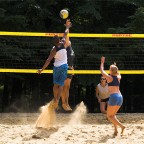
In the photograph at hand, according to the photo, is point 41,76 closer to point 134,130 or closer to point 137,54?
point 137,54

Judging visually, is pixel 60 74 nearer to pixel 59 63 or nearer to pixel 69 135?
pixel 59 63

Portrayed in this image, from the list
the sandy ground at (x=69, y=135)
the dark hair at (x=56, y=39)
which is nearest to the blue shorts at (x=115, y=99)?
the sandy ground at (x=69, y=135)

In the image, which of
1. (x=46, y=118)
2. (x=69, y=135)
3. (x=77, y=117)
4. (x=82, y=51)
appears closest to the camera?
(x=69, y=135)

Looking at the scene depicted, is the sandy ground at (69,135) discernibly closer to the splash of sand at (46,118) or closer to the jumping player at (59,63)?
the splash of sand at (46,118)

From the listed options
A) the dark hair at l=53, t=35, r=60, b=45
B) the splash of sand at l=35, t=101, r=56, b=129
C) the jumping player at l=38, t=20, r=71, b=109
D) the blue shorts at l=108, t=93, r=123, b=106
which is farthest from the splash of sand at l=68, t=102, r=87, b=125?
the dark hair at l=53, t=35, r=60, b=45

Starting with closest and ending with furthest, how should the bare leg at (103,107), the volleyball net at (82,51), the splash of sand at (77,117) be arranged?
1. the splash of sand at (77,117)
2. the bare leg at (103,107)
3. the volleyball net at (82,51)

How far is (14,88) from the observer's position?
647 inches

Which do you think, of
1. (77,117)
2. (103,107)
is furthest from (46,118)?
(103,107)

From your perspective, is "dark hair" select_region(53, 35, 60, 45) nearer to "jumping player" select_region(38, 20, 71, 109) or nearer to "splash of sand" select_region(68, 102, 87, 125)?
"jumping player" select_region(38, 20, 71, 109)

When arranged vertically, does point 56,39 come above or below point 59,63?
above

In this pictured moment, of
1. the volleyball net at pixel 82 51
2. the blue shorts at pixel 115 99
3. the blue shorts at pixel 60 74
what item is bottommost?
the blue shorts at pixel 115 99

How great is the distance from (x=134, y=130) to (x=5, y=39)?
7356 mm

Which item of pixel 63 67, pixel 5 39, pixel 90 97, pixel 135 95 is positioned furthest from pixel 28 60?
pixel 63 67

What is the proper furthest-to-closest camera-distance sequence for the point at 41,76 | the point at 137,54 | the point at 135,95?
the point at 135,95 → the point at 41,76 → the point at 137,54
